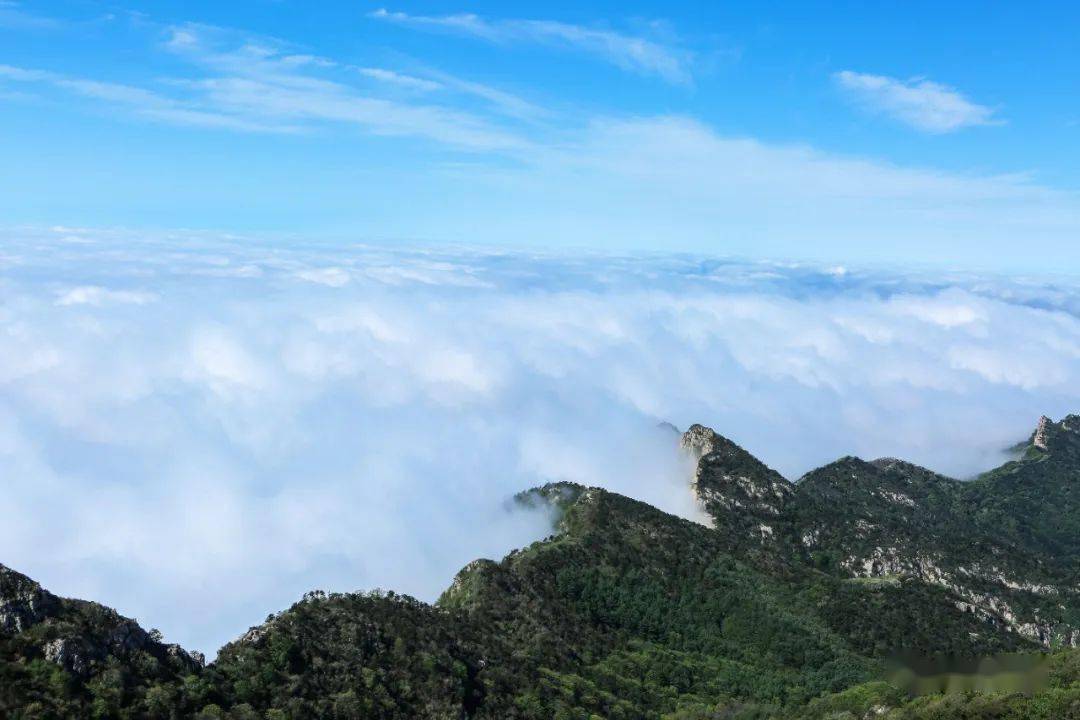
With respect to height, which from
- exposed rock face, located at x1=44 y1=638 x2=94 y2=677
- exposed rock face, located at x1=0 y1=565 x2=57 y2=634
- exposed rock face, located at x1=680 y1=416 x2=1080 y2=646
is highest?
exposed rock face, located at x1=0 y1=565 x2=57 y2=634

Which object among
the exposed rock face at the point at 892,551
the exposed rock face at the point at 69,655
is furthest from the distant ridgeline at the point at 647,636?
the exposed rock face at the point at 892,551

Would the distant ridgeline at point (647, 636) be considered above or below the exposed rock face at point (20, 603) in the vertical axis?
below

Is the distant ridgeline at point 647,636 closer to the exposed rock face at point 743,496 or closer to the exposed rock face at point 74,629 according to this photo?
the exposed rock face at point 74,629

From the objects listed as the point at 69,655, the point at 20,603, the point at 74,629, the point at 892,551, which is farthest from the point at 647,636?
the point at 20,603

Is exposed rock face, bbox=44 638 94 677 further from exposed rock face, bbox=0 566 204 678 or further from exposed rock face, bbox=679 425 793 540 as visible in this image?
exposed rock face, bbox=679 425 793 540

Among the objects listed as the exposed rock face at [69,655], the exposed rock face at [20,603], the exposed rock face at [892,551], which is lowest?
the exposed rock face at [892,551]

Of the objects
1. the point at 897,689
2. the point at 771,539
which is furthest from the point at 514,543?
the point at 897,689

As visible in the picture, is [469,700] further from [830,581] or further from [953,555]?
[953,555]

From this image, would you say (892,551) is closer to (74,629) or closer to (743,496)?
(743,496)

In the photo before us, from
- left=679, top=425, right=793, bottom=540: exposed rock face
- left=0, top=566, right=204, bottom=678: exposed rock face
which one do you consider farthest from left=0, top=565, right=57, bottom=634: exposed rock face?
left=679, top=425, right=793, bottom=540: exposed rock face
